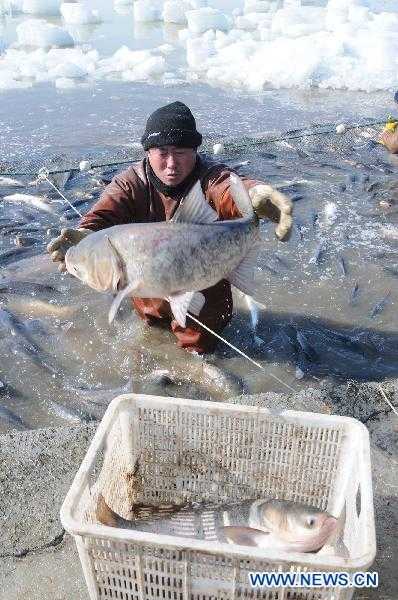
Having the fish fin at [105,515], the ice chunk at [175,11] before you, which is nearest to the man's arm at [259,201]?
the fish fin at [105,515]

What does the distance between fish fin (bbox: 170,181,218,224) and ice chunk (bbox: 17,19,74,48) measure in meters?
20.8

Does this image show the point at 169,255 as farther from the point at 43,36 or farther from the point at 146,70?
the point at 43,36

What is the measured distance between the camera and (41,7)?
92.3 ft

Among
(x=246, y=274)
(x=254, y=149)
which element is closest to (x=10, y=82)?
(x=254, y=149)

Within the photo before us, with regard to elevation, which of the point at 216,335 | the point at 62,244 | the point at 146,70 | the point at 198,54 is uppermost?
the point at 62,244

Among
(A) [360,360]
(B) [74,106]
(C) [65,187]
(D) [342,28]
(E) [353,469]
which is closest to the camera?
(E) [353,469]

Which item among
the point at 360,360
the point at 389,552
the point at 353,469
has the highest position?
the point at 353,469

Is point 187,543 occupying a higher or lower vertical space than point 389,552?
higher

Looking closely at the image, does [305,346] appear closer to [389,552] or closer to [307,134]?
[389,552]

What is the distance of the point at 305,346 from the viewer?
17.2 feet

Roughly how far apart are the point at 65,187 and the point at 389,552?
7.43 meters

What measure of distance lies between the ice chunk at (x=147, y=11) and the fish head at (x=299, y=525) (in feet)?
92.7

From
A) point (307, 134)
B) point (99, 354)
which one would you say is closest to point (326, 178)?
point (307, 134)

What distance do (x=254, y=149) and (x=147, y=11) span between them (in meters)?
19.8
